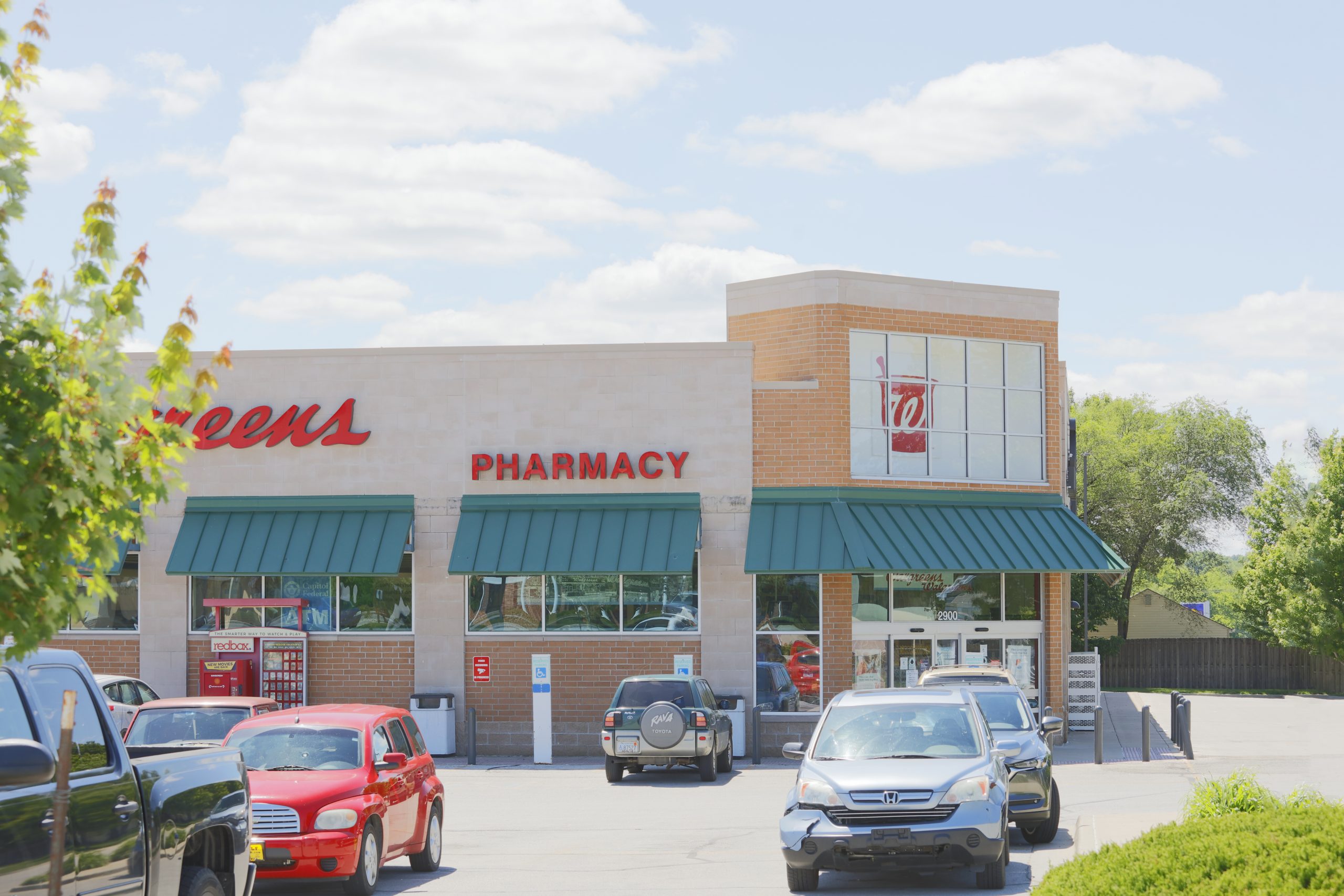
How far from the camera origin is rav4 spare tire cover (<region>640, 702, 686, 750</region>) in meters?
22.2

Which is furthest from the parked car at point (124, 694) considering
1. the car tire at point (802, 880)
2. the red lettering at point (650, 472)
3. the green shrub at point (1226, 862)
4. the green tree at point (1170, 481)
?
the green tree at point (1170, 481)

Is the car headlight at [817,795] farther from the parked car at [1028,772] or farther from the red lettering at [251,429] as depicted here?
the red lettering at [251,429]

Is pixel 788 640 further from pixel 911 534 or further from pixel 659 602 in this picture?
pixel 911 534

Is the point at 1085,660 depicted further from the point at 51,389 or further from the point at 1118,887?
the point at 51,389

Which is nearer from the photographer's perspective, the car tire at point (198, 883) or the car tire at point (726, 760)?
the car tire at point (198, 883)

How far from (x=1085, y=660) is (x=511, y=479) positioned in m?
13.5

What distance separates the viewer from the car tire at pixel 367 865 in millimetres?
12359

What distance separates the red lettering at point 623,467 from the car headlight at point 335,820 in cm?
1554

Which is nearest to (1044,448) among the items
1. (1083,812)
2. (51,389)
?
(1083,812)

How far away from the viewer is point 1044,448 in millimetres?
30125

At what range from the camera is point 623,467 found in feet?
90.3

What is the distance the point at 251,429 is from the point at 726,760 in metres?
11.5

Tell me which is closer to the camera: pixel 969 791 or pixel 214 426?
pixel 969 791

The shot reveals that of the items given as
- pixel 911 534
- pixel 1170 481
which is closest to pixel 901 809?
pixel 911 534
